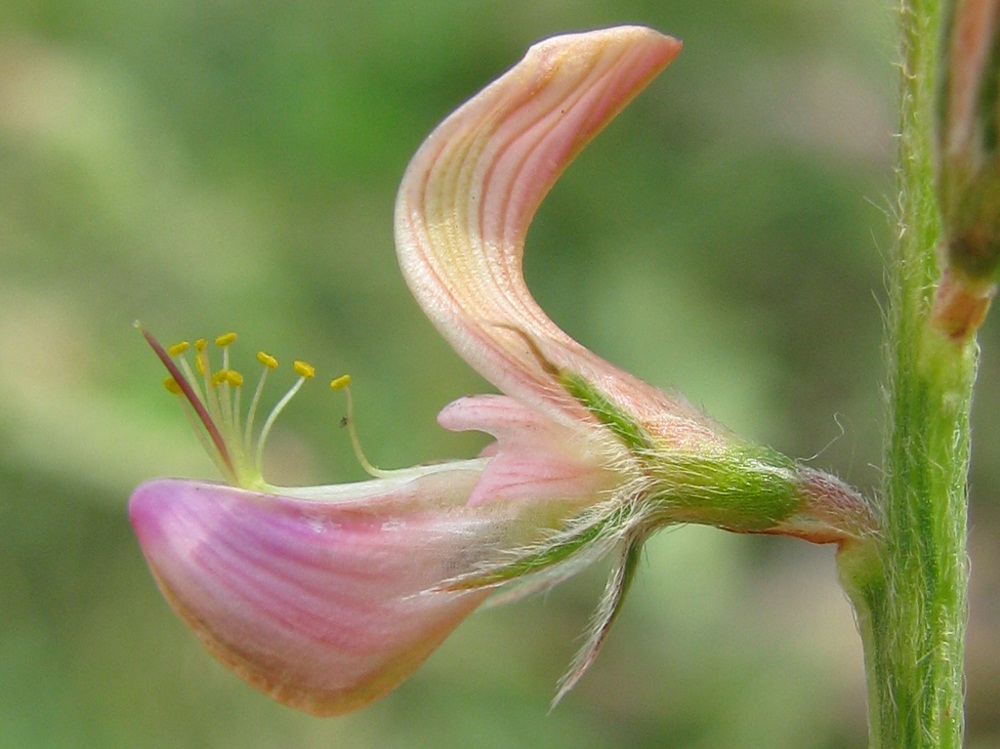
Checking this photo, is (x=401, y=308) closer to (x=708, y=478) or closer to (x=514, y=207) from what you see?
(x=514, y=207)

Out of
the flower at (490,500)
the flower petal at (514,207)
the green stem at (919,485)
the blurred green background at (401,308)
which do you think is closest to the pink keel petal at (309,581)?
the flower at (490,500)

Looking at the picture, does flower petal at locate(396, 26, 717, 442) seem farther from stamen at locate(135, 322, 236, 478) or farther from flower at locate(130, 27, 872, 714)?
stamen at locate(135, 322, 236, 478)

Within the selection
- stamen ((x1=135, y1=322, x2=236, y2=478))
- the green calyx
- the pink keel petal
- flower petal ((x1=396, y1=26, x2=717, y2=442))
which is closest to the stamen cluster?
stamen ((x1=135, y1=322, x2=236, y2=478))

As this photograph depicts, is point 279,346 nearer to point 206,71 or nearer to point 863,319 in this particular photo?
point 206,71

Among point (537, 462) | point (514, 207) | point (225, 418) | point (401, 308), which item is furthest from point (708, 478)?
point (401, 308)

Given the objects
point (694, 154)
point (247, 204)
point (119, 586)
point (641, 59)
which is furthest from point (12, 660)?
point (641, 59)

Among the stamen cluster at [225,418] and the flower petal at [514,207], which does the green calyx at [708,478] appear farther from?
the stamen cluster at [225,418]

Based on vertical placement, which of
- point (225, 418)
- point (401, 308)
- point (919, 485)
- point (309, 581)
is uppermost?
point (225, 418)
